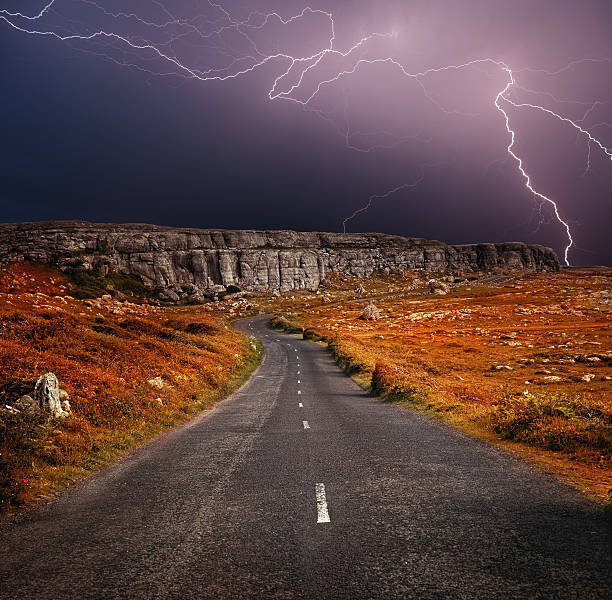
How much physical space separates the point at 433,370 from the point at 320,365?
10.5 metres

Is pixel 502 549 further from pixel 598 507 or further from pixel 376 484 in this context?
pixel 376 484

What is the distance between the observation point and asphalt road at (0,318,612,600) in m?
4.89

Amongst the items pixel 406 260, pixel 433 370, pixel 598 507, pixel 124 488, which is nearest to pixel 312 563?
pixel 598 507

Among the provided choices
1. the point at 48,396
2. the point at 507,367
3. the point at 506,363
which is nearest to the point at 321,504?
the point at 48,396

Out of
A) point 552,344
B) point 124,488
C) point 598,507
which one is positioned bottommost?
point 552,344

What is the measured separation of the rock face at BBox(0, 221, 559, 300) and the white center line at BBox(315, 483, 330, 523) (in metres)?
127

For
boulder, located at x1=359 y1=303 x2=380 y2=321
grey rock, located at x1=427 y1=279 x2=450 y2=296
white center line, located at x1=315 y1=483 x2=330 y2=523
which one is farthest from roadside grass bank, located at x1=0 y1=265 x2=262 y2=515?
grey rock, located at x1=427 y1=279 x2=450 y2=296

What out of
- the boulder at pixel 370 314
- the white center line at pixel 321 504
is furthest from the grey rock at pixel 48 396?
the boulder at pixel 370 314

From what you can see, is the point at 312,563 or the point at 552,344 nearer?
the point at 312,563

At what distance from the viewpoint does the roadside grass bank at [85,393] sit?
1012cm

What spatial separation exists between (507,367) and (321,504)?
1265 inches

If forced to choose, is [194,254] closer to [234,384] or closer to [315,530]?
[234,384]

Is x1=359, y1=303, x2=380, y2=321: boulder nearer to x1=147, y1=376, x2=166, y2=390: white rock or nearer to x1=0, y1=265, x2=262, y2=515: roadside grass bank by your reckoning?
x1=0, y1=265, x2=262, y2=515: roadside grass bank

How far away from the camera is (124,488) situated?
30.0 feet
